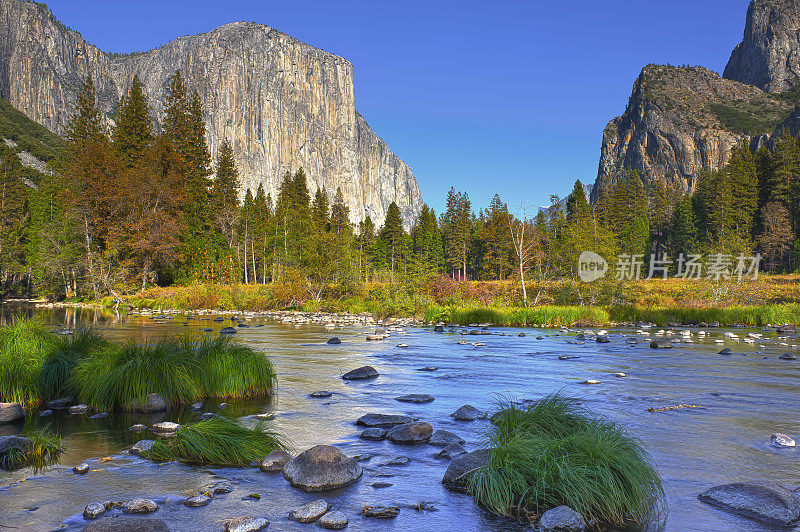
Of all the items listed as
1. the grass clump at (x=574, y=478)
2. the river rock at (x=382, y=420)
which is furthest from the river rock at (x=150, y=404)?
the grass clump at (x=574, y=478)

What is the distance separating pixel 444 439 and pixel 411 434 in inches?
20.5

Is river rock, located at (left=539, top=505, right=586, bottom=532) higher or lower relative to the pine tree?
lower

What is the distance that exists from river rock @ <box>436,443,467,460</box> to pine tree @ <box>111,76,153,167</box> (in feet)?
190

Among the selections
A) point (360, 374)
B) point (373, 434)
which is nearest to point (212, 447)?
point (373, 434)

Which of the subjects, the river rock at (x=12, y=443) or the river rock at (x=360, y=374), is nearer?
the river rock at (x=12, y=443)

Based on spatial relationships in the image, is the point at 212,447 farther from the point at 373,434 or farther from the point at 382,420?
the point at 382,420

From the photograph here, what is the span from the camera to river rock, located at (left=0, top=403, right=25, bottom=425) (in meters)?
8.55

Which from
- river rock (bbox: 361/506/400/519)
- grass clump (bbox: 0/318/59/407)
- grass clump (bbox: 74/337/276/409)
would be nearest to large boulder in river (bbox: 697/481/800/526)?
river rock (bbox: 361/506/400/519)

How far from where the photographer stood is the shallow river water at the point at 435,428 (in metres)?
5.26

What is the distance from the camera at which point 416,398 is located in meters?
10.7

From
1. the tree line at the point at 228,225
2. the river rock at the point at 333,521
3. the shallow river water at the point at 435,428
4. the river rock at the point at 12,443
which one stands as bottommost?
the shallow river water at the point at 435,428

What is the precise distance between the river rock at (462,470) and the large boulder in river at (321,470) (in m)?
1.12

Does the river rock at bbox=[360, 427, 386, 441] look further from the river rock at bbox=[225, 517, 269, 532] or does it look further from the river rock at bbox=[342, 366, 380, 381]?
the river rock at bbox=[342, 366, 380, 381]

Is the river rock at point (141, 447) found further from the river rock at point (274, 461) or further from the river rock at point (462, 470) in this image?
the river rock at point (462, 470)
